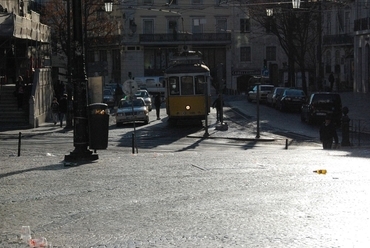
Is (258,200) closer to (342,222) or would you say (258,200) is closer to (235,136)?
(342,222)

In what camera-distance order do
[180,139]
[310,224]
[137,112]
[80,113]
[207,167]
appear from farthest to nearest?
1. [137,112]
2. [180,139]
3. [80,113]
4. [207,167]
5. [310,224]

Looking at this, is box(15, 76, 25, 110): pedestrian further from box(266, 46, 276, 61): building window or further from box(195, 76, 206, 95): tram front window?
box(266, 46, 276, 61): building window

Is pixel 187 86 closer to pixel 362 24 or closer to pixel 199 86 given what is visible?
pixel 199 86

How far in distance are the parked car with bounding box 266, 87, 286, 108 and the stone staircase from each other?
19183 mm

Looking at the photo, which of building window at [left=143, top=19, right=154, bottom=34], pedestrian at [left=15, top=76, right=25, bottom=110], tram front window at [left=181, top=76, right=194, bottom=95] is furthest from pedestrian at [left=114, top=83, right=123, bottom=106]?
building window at [left=143, top=19, right=154, bottom=34]

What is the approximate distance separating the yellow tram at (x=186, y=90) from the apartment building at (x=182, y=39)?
44.9 meters

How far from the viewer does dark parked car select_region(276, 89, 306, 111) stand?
54156 mm

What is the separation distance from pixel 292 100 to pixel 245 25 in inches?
1531

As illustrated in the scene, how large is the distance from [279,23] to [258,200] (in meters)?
57.4

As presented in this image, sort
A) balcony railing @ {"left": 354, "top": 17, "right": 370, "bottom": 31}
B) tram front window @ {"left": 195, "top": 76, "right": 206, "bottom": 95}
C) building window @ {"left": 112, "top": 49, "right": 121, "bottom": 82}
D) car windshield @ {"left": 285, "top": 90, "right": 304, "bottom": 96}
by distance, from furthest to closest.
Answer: building window @ {"left": 112, "top": 49, "right": 121, "bottom": 82} → balcony railing @ {"left": 354, "top": 17, "right": 370, "bottom": 31} → car windshield @ {"left": 285, "top": 90, "right": 304, "bottom": 96} → tram front window @ {"left": 195, "top": 76, "right": 206, "bottom": 95}

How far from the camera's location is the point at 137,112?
46531mm

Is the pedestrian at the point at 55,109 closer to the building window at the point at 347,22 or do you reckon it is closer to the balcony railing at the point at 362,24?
the balcony railing at the point at 362,24

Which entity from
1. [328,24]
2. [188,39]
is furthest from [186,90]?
[188,39]

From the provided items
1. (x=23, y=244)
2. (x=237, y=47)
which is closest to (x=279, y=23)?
(x=237, y=47)
